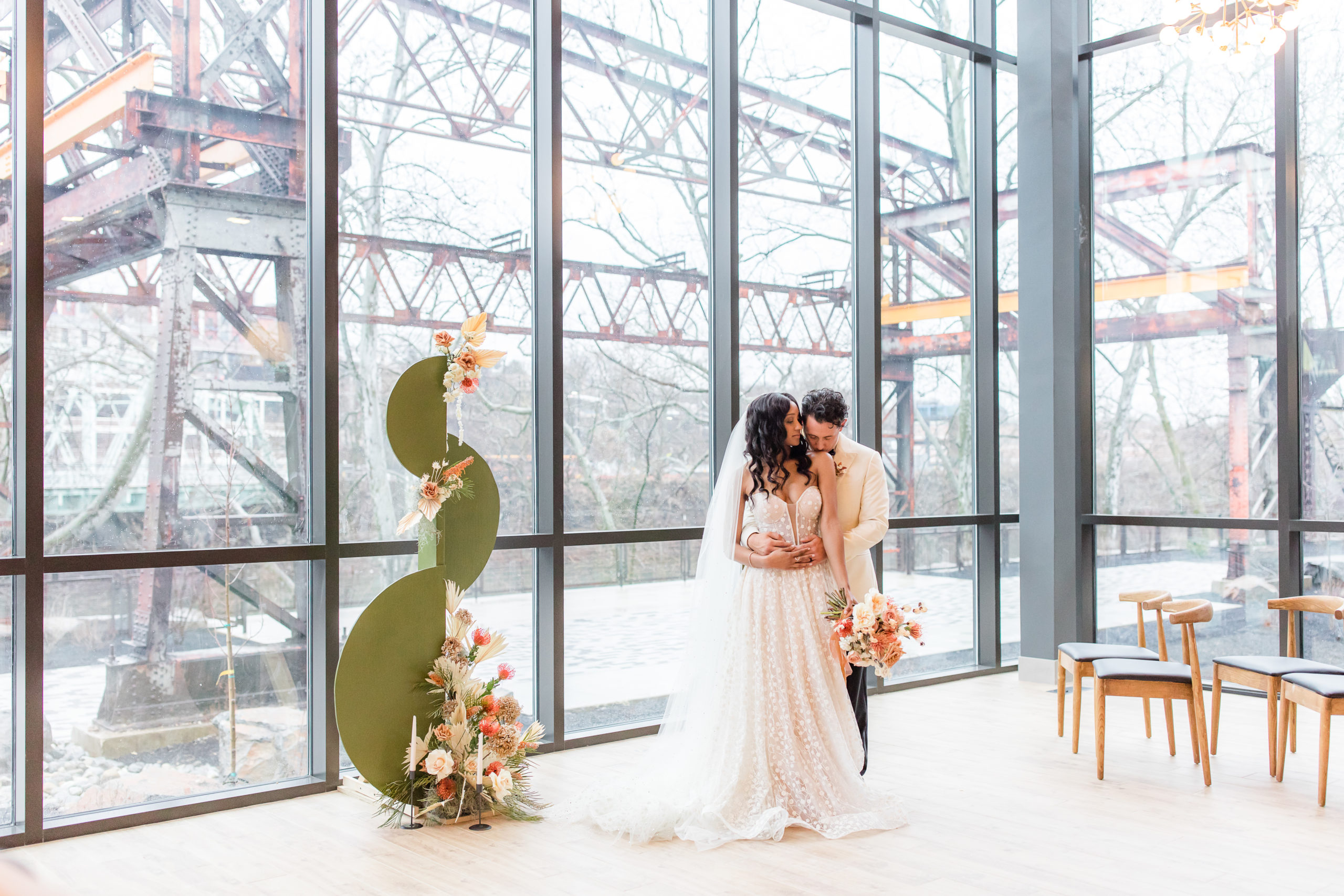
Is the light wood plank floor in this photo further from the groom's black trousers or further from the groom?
the groom

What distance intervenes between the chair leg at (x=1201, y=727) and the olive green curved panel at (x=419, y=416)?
10.8 ft

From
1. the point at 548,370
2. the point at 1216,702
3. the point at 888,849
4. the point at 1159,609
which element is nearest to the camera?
the point at 888,849

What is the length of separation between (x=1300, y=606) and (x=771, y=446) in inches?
118

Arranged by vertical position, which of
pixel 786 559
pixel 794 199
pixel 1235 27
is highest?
pixel 1235 27

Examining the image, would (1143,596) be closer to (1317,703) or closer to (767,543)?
(1317,703)

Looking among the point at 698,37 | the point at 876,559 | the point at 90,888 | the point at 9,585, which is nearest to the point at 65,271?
the point at 9,585

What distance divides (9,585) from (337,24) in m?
2.64

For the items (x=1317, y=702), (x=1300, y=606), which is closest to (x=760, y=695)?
(x=1317, y=702)

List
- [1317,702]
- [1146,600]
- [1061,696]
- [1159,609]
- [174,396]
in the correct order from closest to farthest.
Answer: [1317,702] → [174,396] → [1061,696] → [1159,609] → [1146,600]

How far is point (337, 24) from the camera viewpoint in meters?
4.69

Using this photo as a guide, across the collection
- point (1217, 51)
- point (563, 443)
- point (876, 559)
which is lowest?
point (876, 559)

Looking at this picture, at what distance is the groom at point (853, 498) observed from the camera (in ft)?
14.7

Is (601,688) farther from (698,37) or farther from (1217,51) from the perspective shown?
(1217,51)

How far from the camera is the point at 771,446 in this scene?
432cm
